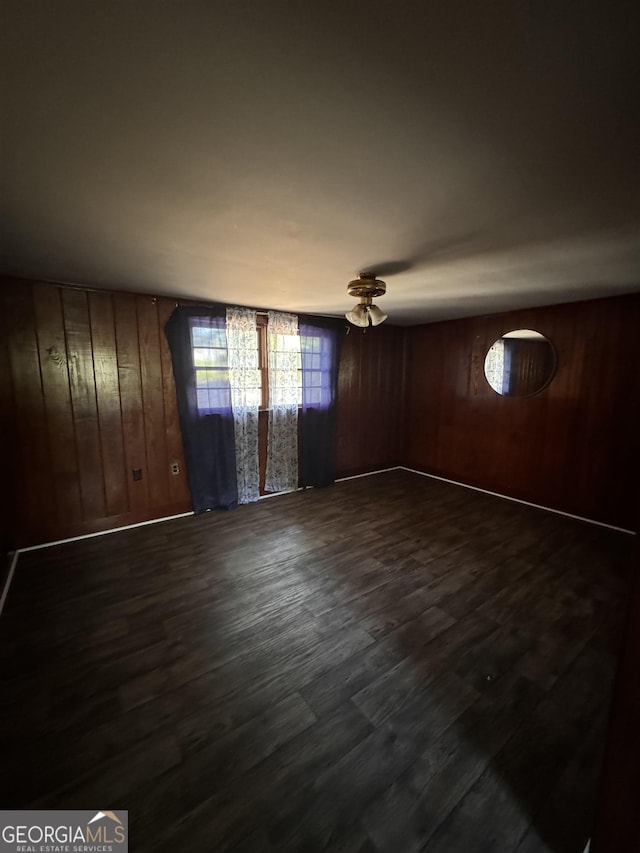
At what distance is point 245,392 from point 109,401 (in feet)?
3.91

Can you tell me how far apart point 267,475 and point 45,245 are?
8.62 ft

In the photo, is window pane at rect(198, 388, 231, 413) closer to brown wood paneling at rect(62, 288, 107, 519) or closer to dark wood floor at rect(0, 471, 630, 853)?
brown wood paneling at rect(62, 288, 107, 519)

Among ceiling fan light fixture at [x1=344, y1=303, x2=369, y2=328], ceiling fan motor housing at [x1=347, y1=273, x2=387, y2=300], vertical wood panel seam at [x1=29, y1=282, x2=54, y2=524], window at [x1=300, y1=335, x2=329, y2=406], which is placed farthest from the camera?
window at [x1=300, y1=335, x2=329, y2=406]

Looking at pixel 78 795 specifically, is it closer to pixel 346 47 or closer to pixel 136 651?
pixel 136 651

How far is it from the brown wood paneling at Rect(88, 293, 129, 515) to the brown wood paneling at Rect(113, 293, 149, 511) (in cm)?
4

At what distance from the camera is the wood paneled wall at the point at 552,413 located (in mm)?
2955

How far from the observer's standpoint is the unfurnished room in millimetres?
766

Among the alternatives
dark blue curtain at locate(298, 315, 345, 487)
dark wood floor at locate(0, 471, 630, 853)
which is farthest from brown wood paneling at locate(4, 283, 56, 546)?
dark blue curtain at locate(298, 315, 345, 487)

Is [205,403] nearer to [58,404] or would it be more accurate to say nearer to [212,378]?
[212,378]

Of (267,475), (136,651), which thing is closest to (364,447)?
(267,475)

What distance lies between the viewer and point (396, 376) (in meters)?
4.85

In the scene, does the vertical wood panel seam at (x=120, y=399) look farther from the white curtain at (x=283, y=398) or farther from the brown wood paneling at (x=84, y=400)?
the white curtain at (x=283, y=398)

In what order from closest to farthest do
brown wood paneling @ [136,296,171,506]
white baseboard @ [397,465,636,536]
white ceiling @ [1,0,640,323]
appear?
1. white ceiling @ [1,0,640,323]
2. brown wood paneling @ [136,296,171,506]
3. white baseboard @ [397,465,636,536]

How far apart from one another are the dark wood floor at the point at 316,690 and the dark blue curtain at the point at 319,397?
56.7 inches
